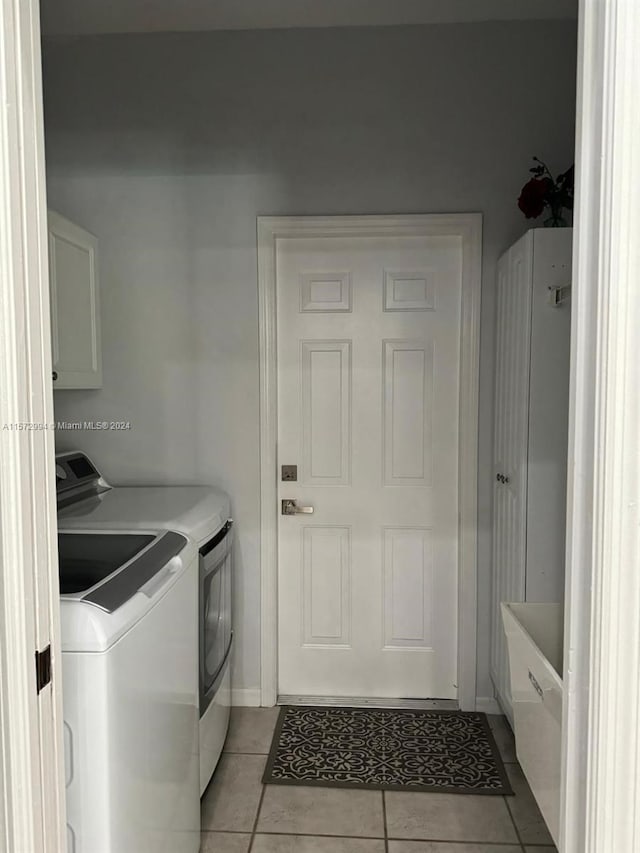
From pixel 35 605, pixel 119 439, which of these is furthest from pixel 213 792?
pixel 35 605

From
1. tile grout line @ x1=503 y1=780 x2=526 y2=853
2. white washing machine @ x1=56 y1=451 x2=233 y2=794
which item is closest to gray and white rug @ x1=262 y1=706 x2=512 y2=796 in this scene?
tile grout line @ x1=503 y1=780 x2=526 y2=853

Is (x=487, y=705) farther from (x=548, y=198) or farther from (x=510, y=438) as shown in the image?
(x=548, y=198)

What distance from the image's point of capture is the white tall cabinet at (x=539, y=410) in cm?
216

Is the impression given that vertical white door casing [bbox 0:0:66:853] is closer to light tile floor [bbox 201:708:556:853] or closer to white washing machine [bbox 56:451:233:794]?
white washing machine [bbox 56:451:233:794]

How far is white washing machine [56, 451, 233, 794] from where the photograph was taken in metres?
2.04

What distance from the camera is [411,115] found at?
2.66m

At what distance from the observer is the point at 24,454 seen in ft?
3.11

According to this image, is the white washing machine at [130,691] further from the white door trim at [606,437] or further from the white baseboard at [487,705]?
the white baseboard at [487,705]

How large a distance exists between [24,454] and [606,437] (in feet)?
2.68

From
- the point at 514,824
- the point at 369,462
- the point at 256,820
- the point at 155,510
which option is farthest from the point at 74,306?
the point at 514,824

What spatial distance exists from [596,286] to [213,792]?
2137mm

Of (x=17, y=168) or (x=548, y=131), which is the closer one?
(x=17, y=168)

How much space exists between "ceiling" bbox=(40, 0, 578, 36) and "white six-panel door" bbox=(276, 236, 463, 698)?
85cm

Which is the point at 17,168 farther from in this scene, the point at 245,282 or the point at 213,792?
the point at 213,792
